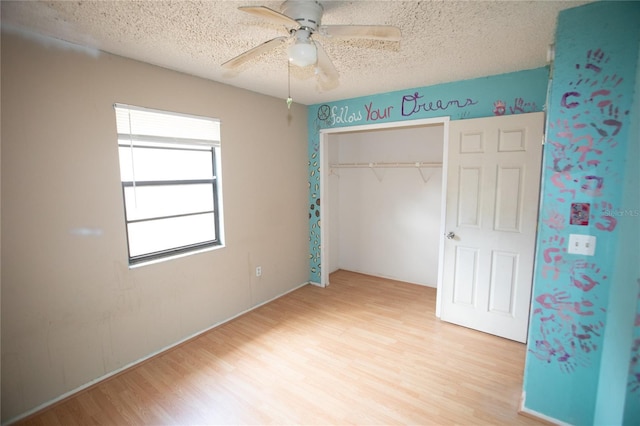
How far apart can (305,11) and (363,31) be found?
0.31 m

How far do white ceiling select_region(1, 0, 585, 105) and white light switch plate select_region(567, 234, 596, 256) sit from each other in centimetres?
123

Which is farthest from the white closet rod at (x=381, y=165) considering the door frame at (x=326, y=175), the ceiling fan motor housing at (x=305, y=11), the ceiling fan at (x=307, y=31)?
the ceiling fan motor housing at (x=305, y=11)

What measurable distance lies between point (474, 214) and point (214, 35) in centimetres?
256

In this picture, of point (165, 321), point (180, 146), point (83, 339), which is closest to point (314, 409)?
point (165, 321)

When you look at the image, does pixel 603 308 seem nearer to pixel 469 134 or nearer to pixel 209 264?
pixel 469 134

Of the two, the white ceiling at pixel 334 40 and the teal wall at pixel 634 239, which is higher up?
the white ceiling at pixel 334 40

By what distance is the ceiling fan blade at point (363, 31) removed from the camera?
136 centimetres

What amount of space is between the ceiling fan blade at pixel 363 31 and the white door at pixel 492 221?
1.66 metres

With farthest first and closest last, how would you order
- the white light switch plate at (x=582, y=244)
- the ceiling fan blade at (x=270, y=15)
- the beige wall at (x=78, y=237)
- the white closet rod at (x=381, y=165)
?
the white closet rod at (x=381, y=165), the beige wall at (x=78, y=237), the white light switch plate at (x=582, y=244), the ceiling fan blade at (x=270, y=15)

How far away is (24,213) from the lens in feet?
5.85

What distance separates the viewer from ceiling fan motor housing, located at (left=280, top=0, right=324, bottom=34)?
1.44m

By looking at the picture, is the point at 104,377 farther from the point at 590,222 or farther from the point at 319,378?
the point at 590,222

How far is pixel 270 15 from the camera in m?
1.27

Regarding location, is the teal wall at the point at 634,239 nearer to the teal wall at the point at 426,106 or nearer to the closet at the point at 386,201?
the teal wall at the point at 426,106
